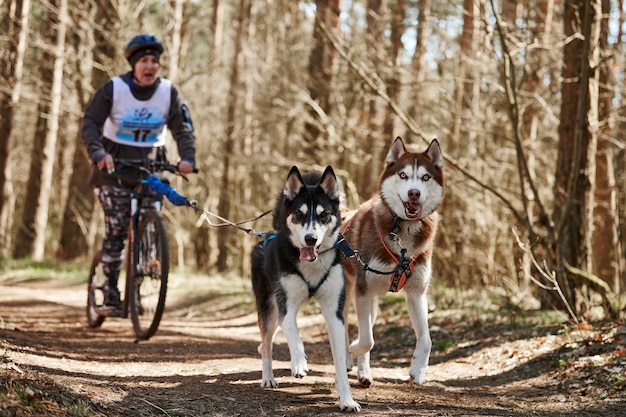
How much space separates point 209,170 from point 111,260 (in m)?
12.0

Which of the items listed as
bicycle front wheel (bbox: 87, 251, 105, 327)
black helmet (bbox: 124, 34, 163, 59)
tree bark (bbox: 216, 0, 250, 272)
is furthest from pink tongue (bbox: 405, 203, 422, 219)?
tree bark (bbox: 216, 0, 250, 272)

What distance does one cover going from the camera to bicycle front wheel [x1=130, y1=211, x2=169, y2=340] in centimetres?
629

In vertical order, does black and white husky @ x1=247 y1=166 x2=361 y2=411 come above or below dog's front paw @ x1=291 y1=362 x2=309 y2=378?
above

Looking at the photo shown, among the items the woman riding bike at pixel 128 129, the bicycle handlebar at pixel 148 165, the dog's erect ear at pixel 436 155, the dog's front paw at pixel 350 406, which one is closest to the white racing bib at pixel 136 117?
the woman riding bike at pixel 128 129

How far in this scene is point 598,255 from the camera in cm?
1188

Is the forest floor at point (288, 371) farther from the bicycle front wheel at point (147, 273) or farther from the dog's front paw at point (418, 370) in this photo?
the bicycle front wheel at point (147, 273)

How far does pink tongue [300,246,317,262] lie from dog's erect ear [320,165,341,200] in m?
0.42

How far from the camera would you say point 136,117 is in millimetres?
6594

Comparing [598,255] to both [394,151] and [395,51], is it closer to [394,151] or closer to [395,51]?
[395,51]

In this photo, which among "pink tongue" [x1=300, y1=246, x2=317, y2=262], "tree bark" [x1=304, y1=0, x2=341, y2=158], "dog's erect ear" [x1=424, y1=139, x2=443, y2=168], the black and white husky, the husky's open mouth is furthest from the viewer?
"tree bark" [x1=304, y1=0, x2=341, y2=158]

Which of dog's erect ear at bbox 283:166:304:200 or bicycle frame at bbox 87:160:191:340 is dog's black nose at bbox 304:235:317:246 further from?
bicycle frame at bbox 87:160:191:340

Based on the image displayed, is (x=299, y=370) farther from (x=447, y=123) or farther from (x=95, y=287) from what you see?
(x=447, y=123)

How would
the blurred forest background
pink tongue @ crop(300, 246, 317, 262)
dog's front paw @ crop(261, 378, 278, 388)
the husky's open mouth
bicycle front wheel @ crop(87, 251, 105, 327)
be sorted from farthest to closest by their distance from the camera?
the blurred forest background → bicycle front wheel @ crop(87, 251, 105, 327) → the husky's open mouth → dog's front paw @ crop(261, 378, 278, 388) → pink tongue @ crop(300, 246, 317, 262)

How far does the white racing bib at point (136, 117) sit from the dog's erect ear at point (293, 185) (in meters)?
2.45
